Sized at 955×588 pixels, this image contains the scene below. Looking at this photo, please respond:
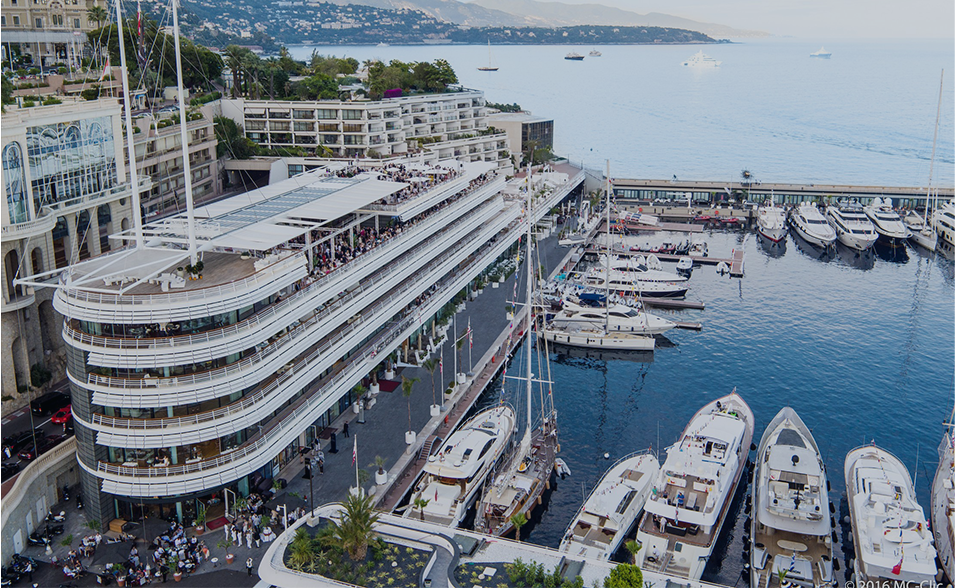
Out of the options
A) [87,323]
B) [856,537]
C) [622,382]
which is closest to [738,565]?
[856,537]

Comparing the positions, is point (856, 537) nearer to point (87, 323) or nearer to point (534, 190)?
point (87, 323)

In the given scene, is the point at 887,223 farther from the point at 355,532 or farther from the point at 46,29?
the point at 46,29

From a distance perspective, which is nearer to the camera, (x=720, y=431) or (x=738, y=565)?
(x=738, y=565)

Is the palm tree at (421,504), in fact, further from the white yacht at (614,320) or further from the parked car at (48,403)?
the white yacht at (614,320)

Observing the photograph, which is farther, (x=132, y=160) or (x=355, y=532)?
(x=132, y=160)

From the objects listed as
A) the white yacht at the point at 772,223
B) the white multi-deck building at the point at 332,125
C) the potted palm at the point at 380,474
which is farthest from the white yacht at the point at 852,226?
the potted palm at the point at 380,474

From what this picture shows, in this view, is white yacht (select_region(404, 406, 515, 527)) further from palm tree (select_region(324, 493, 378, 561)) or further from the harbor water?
palm tree (select_region(324, 493, 378, 561))

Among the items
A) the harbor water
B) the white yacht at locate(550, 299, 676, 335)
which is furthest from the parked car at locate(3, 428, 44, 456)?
the white yacht at locate(550, 299, 676, 335)

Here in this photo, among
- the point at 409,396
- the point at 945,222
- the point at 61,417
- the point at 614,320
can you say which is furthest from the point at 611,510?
the point at 945,222
